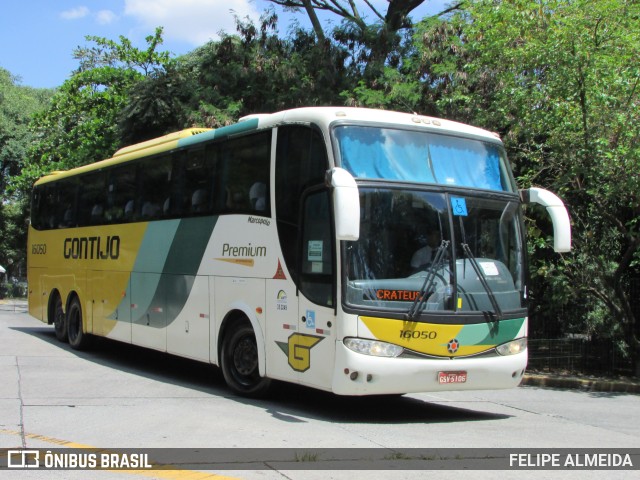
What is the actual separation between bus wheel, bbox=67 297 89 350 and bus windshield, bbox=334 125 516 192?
947cm

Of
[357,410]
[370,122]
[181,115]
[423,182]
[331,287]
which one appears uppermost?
[181,115]

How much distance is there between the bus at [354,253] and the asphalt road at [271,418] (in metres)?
0.55

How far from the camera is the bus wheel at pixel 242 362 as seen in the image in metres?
10.4

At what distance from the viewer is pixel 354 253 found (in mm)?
8648

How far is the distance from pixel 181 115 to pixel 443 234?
48.9 feet

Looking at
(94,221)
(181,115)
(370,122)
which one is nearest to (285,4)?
(181,115)

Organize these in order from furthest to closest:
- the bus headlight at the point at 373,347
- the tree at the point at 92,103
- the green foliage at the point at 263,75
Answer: the tree at the point at 92,103, the green foliage at the point at 263,75, the bus headlight at the point at 373,347

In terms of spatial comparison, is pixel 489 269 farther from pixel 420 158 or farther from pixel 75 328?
pixel 75 328

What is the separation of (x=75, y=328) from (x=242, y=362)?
24.6 feet

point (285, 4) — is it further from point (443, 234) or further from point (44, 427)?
point (44, 427)

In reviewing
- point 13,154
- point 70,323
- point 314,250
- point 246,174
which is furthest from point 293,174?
point 13,154

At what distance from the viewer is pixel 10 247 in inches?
2313

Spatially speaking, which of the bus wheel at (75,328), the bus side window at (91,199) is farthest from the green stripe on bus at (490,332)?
the bus wheel at (75,328)

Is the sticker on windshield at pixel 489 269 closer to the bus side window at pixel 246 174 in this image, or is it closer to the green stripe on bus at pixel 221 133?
the bus side window at pixel 246 174
